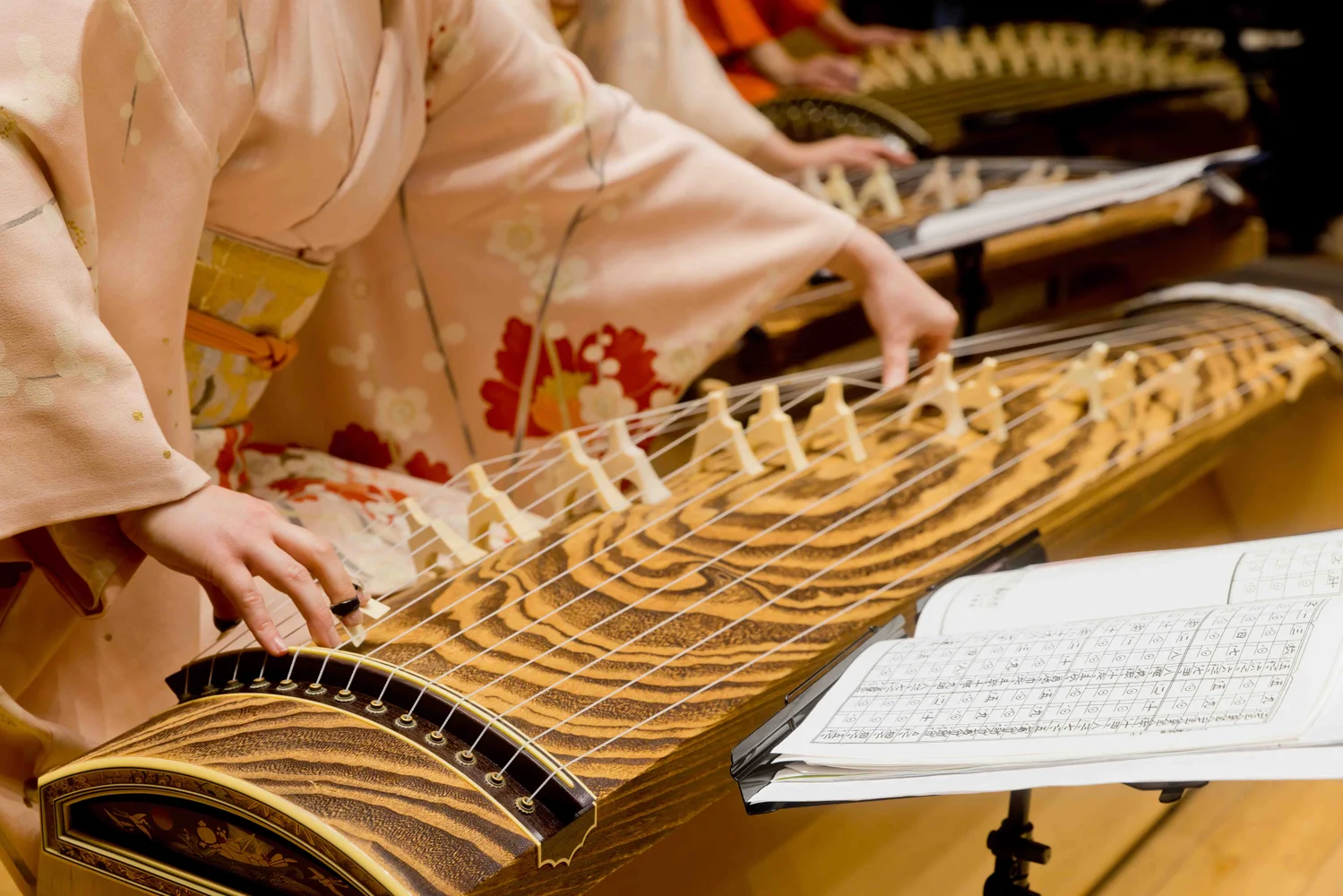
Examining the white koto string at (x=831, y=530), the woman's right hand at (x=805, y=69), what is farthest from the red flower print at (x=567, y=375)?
the woman's right hand at (x=805, y=69)

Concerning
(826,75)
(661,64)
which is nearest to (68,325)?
(661,64)

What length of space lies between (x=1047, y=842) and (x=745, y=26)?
245cm

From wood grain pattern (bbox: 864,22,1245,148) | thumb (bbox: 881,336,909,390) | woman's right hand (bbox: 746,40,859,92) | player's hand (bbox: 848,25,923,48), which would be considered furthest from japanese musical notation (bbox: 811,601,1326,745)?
player's hand (bbox: 848,25,923,48)

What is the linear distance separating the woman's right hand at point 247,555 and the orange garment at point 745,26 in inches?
91.4

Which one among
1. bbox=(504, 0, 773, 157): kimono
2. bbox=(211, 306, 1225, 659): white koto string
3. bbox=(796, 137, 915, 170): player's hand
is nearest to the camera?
bbox=(211, 306, 1225, 659): white koto string

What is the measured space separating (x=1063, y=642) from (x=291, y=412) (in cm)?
114

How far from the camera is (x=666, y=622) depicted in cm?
101

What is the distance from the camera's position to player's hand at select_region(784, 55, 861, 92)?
3154 mm

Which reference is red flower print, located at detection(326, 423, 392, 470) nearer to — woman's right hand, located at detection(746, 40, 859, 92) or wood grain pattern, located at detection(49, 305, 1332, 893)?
wood grain pattern, located at detection(49, 305, 1332, 893)

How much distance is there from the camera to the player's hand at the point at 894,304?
1524 mm

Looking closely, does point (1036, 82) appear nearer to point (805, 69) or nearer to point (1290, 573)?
point (805, 69)

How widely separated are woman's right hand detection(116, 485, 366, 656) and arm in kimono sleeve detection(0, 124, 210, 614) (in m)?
0.02

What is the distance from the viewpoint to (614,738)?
2.77 ft

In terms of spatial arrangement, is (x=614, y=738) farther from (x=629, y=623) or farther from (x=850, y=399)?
(x=850, y=399)
